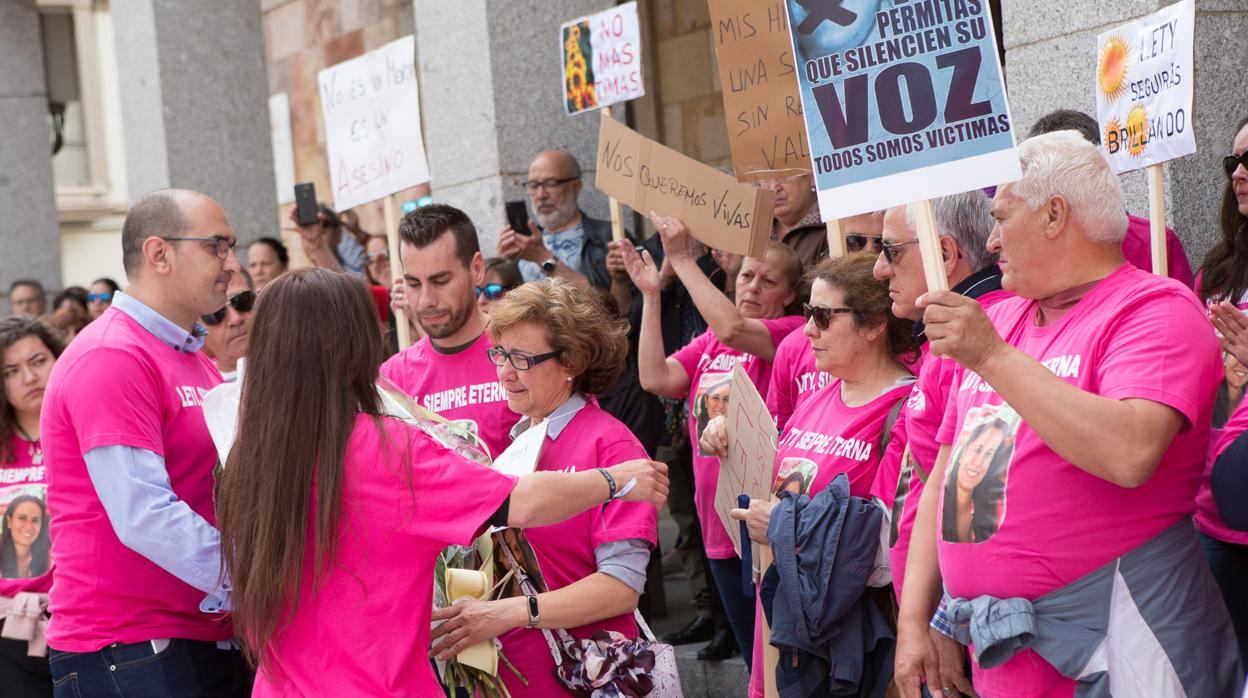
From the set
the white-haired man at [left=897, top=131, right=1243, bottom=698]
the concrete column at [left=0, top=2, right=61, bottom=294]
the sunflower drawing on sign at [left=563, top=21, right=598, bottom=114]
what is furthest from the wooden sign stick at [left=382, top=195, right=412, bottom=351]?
the concrete column at [left=0, top=2, right=61, bottom=294]

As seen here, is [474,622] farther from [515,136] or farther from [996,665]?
[515,136]

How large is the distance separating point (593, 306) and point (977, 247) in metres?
A: 1.11

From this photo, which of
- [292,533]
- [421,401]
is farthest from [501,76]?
[292,533]

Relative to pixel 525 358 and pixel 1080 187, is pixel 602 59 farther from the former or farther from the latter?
pixel 1080 187

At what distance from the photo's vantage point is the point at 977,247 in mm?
3422

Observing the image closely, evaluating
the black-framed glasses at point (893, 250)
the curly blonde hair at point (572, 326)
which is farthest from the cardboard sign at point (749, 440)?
the black-framed glasses at point (893, 250)

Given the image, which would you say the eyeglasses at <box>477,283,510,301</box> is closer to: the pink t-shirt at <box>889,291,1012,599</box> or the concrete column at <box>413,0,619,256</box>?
the concrete column at <box>413,0,619,256</box>

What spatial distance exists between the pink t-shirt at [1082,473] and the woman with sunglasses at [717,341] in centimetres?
207

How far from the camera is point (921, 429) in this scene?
3344mm

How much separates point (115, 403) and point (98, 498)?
282mm

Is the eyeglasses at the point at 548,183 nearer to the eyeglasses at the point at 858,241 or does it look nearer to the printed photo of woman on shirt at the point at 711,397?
the printed photo of woman on shirt at the point at 711,397

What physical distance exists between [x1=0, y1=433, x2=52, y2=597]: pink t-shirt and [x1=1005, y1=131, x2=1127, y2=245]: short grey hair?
369 cm

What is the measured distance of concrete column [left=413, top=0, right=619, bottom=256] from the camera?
7496 mm

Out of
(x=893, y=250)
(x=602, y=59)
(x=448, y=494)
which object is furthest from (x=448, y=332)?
(x=602, y=59)
